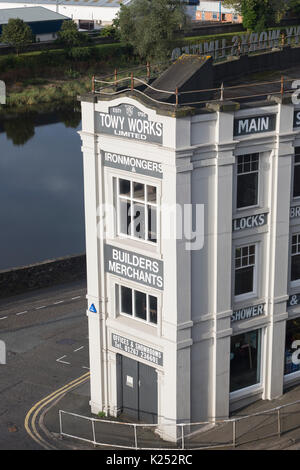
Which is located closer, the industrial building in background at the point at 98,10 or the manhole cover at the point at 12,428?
the manhole cover at the point at 12,428

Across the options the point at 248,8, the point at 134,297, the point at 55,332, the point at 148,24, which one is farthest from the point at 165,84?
the point at 248,8

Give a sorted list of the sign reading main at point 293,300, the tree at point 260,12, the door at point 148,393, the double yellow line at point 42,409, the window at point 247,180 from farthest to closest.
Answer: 1. the tree at point 260,12
2. the sign reading main at point 293,300
3. the door at point 148,393
4. the double yellow line at point 42,409
5. the window at point 247,180

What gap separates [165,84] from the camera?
105 ft

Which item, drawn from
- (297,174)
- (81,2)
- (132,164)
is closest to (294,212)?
(297,174)

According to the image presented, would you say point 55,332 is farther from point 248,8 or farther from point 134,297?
point 248,8

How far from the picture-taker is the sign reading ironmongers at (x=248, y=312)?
3212cm

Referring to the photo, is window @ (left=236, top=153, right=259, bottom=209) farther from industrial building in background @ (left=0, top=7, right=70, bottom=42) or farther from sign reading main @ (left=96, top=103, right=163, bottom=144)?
industrial building in background @ (left=0, top=7, right=70, bottom=42)

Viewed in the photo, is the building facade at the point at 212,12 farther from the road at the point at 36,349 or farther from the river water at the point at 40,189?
the road at the point at 36,349

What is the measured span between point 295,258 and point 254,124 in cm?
675

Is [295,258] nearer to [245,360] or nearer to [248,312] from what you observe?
[248,312]

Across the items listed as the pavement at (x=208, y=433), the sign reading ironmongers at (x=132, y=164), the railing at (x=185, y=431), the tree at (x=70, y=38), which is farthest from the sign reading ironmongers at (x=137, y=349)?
the tree at (x=70, y=38)

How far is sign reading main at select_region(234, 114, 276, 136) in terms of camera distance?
29812mm

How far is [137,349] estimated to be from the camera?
1256 inches

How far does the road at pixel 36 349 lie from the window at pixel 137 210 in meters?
9.00
